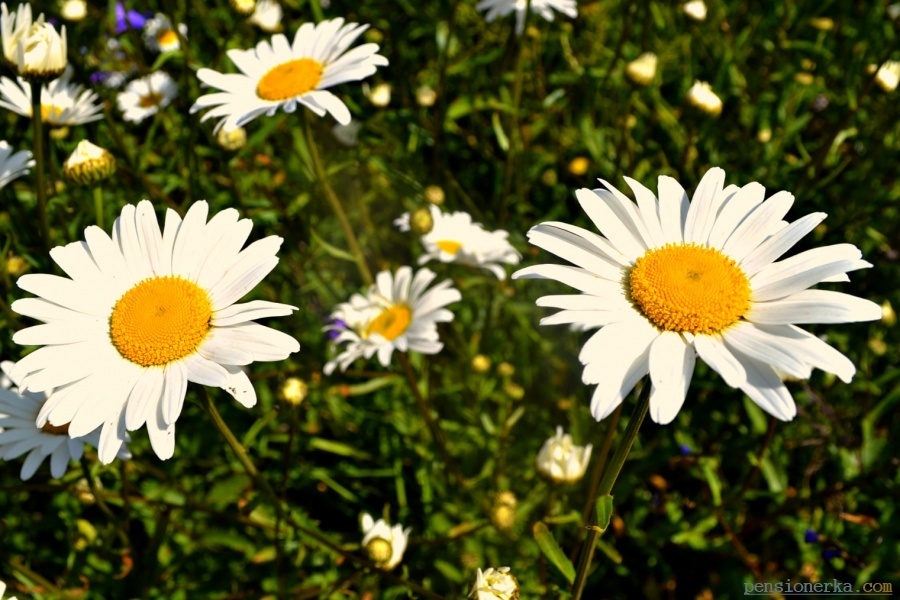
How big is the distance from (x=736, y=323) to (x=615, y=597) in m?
1.64

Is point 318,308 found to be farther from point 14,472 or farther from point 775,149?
point 775,149

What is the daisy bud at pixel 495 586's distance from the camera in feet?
4.75

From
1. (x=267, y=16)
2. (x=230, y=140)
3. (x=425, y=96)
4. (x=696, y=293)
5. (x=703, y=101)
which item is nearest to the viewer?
(x=696, y=293)

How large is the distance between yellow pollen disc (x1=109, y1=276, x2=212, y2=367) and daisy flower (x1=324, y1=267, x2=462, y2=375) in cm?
83

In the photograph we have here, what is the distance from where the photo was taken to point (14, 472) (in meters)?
2.56

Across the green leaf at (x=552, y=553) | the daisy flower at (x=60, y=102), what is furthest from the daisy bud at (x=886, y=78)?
the daisy flower at (x=60, y=102)

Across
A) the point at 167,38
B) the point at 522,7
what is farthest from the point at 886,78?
the point at 167,38

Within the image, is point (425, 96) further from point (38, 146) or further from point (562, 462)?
point (562, 462)

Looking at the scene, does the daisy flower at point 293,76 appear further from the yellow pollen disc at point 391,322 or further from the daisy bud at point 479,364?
the daisy bud at point 479,364

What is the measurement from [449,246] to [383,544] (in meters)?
1.31

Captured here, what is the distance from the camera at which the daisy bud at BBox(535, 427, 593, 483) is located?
2023mm

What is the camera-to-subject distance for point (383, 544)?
6.27 feet

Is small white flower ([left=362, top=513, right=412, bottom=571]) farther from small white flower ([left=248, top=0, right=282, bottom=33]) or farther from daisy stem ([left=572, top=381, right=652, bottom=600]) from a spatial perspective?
small white flower ([left=248, top=0, right=282, bottom=33])

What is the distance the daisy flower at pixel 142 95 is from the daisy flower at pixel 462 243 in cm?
171
